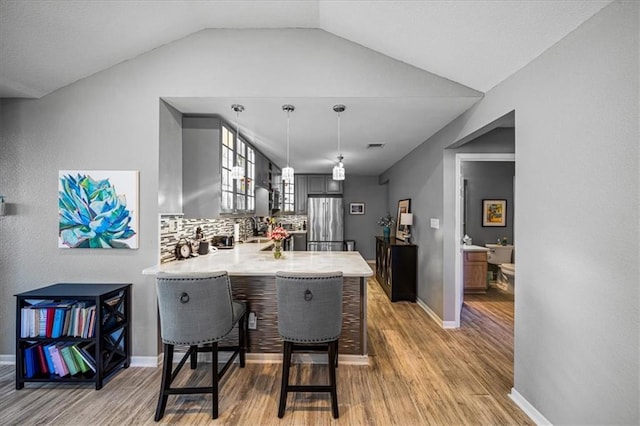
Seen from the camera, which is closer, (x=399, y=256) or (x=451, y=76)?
(x=451, y=76)

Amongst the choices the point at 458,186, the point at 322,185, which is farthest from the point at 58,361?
the point at 322,185

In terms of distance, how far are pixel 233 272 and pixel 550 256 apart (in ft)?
7.56

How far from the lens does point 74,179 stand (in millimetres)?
2621

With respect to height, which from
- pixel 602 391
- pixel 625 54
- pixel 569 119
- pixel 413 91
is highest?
pixel 413 91

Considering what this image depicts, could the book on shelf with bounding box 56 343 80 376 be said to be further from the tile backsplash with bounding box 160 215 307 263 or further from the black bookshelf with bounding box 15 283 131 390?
the tile backsplash with bounding box 160 215 307 263

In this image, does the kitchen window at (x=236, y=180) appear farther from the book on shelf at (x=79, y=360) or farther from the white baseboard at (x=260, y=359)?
the book on shelf at (x=79, y=360)

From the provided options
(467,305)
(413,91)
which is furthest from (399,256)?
(413,91)

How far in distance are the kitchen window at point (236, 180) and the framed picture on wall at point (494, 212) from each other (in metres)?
4.44

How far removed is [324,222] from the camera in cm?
723

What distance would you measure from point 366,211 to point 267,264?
558 cm

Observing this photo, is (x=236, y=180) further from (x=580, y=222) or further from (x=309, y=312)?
(x=580, y=222)

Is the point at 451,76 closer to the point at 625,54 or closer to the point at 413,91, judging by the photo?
the point at 413,91

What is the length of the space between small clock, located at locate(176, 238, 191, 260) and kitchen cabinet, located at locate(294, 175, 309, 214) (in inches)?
168

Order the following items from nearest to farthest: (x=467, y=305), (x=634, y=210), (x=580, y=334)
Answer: (x=634, y=210) < (x=580, y=334) < (x=467, y=305)
